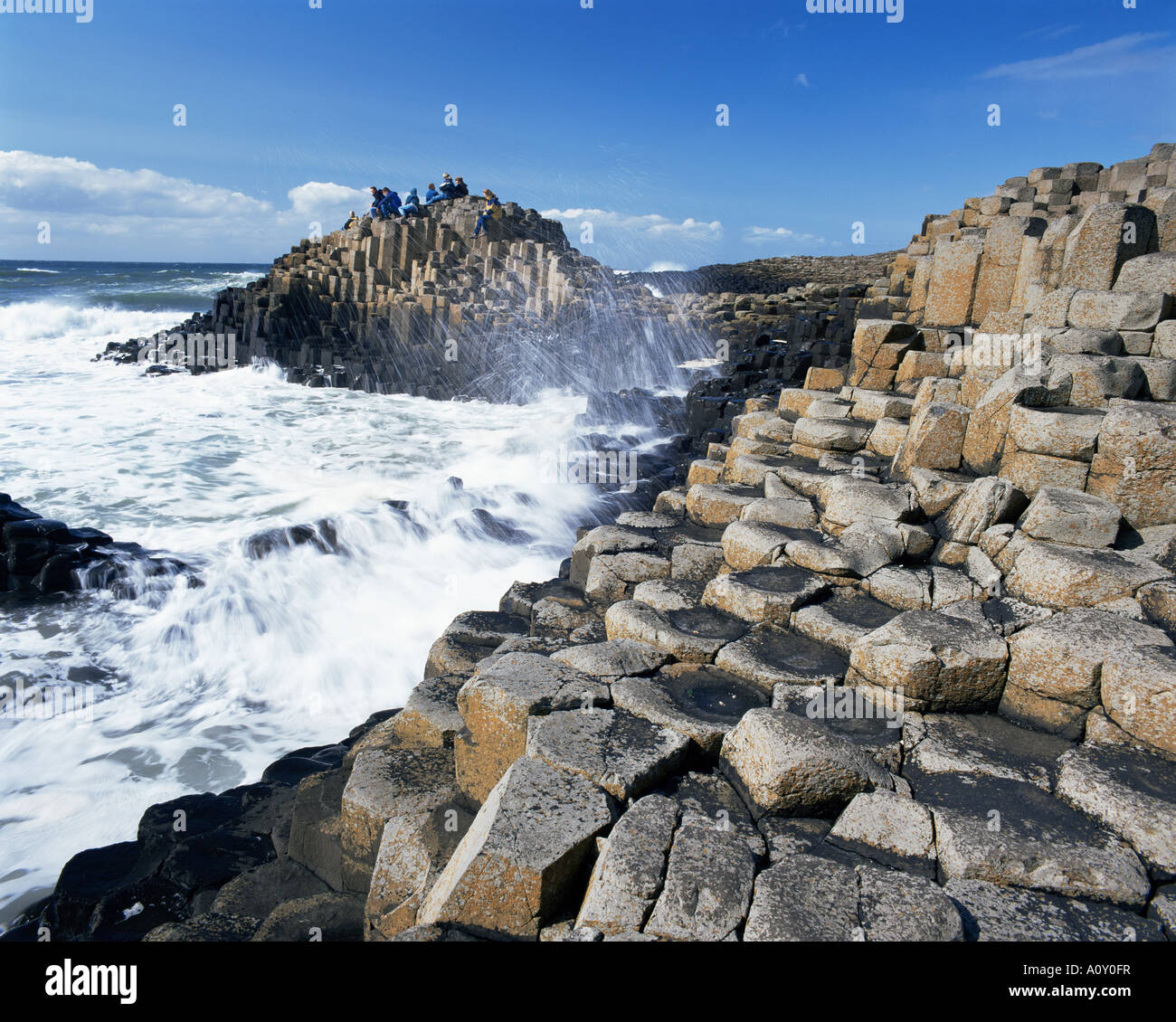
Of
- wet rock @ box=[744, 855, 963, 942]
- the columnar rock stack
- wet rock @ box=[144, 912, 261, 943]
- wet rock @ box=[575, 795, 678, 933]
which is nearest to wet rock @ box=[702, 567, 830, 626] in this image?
wet rock @ box=[575, 795, 678, 933]

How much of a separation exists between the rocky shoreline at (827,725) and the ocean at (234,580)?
122 cm

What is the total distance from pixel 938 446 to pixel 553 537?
551 centimetres

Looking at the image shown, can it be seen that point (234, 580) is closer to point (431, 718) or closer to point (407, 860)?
point (431, 718)

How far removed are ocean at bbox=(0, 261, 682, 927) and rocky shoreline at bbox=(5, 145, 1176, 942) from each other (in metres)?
1.22

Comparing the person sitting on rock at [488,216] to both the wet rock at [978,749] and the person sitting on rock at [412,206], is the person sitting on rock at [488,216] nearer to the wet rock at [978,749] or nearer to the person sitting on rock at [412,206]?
the person sitting on rock at [412,206]

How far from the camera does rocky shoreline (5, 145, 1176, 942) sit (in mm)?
2631

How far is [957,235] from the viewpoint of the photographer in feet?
30.7

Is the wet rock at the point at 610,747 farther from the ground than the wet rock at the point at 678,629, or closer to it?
closer to it

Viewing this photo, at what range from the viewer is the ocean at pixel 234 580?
576 cm

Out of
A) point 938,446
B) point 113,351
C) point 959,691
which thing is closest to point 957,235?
point 938,446

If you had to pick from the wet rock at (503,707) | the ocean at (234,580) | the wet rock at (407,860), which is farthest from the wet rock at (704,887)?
the ocean at (234,580)

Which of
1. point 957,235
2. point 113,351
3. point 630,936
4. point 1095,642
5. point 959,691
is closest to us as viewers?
point 630,936
